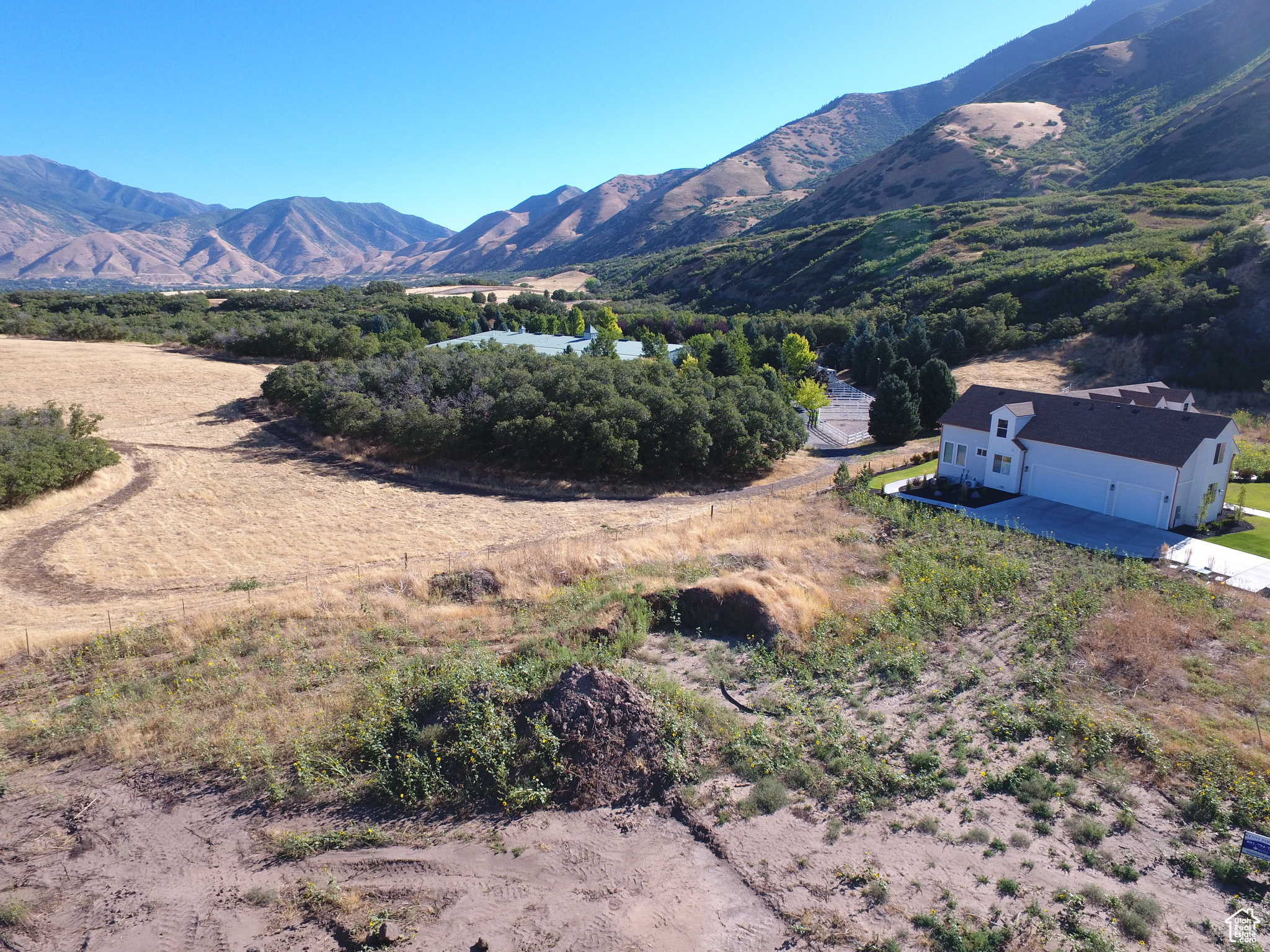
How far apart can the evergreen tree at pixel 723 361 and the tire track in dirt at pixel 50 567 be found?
35.1m

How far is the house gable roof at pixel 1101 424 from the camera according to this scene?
69.4 feet

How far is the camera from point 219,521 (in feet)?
81.9

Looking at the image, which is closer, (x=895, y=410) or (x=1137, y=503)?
(x=1137, y=503)

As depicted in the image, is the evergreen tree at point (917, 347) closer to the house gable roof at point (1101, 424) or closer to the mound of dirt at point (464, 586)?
the house gable roof at point (1101, 424)

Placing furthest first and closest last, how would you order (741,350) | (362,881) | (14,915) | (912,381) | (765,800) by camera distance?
(741,350) < (912,381) < (765,800) < (362,881) < (14,915)

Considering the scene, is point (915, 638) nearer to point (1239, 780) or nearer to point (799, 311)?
point (1239, 780)

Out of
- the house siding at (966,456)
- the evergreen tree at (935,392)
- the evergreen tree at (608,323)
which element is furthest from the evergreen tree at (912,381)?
the evergreen tree at (608,323)

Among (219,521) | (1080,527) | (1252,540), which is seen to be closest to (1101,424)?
(1080,527)

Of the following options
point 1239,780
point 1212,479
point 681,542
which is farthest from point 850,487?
point 1239,780

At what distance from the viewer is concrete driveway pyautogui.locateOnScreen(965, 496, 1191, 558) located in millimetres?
19797

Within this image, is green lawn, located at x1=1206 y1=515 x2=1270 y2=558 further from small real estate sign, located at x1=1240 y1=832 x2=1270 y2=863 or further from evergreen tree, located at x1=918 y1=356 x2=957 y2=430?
evergreen tree, located at x1=918 y1=356 x2=957 y2=430

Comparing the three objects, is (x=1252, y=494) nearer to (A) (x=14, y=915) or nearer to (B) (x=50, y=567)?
(A) (x=14, y=915)

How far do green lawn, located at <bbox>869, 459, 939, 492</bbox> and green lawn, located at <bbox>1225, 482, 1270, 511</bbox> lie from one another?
33.5ft

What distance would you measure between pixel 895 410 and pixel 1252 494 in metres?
15.8
